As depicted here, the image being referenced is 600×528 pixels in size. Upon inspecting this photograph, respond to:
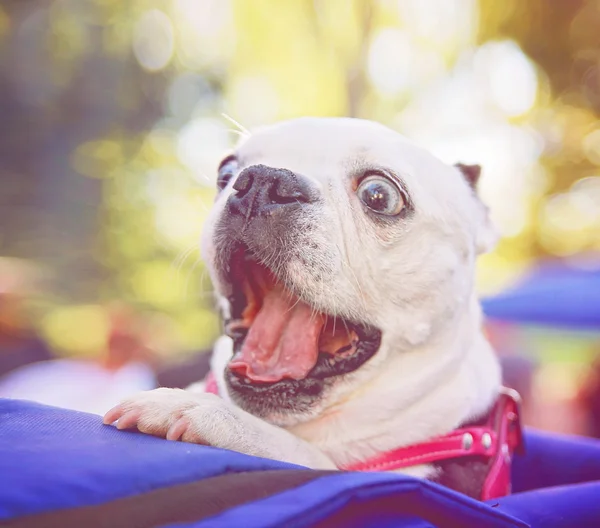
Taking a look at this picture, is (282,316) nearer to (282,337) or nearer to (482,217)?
(282,337)

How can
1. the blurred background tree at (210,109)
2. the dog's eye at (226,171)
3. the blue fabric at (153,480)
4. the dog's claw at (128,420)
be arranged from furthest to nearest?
the blurred background tree at (210,109), the dog's eye at (226,171), the dog's claw at (128,420), the blue fabric at (153,480)

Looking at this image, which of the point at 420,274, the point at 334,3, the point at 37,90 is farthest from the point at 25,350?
the point at 420,274

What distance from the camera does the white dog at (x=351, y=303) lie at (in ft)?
3.82

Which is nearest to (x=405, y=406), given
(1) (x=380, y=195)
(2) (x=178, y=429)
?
(1) (x=380, y=195)

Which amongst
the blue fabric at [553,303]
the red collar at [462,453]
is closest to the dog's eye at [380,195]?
the red collar at [462,453]

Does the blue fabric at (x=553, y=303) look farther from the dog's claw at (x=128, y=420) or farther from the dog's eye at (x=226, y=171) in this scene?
the dog's claw at (x=128, y=420)

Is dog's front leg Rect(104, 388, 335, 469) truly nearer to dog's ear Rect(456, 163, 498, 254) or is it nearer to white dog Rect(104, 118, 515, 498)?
white dog Rect(104, 118, 515, 498)

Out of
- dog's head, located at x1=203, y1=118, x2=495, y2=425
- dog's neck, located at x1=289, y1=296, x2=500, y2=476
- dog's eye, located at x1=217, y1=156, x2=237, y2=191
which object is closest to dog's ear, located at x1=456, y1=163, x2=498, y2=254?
dog's head, located at x1=203, y1=118, x2=495, y2=425

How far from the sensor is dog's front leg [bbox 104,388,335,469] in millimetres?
887

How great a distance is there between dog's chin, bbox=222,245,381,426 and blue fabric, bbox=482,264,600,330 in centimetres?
233

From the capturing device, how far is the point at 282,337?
1.21m

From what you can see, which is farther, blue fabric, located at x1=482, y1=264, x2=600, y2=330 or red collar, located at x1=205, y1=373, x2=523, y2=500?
blue fabric, located at x1=482, y1=264, x2=600, y2=330

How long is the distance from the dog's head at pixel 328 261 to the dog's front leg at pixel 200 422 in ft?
0.42

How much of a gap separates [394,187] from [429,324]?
31cm
